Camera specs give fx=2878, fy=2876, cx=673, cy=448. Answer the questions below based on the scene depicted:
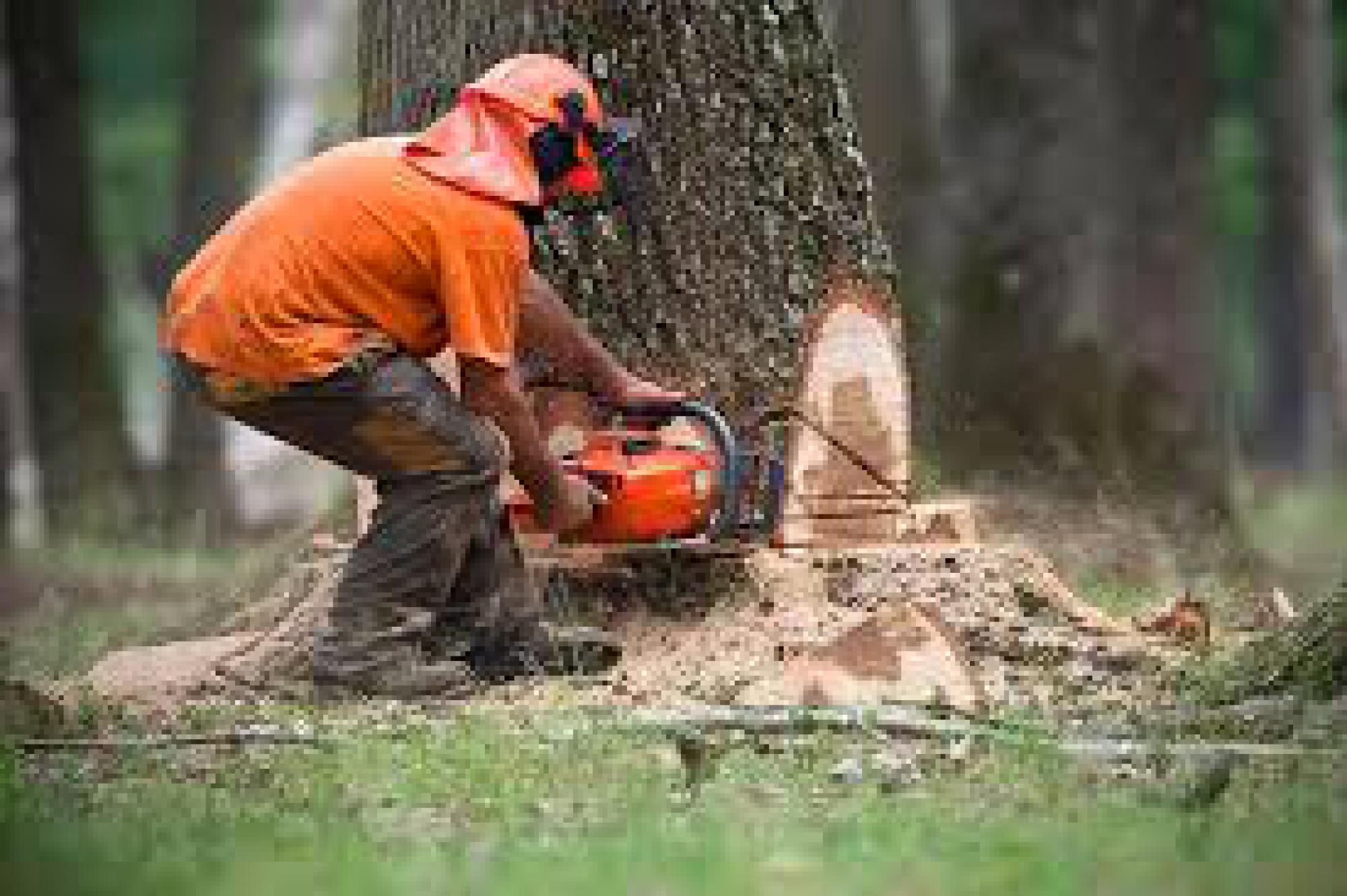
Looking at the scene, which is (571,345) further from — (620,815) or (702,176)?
(620,815)

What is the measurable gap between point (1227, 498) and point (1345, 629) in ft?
25.9

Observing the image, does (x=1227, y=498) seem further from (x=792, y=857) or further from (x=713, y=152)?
(x=792, y=857)

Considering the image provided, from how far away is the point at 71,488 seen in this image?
19.8 meters

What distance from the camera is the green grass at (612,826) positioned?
21.3ft

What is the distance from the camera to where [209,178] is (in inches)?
967

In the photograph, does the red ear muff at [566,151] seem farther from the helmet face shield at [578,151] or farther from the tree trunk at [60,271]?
the tree trunk at [60,271]

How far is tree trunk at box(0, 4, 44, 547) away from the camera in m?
17.9

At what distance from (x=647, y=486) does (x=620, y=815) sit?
6.73ft

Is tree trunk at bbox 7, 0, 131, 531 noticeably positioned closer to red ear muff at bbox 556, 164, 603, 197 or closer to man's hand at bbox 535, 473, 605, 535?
man's hand at bbox 535, 473, 605, 535

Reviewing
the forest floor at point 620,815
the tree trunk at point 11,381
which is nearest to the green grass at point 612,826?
the forest floor at point 620,815

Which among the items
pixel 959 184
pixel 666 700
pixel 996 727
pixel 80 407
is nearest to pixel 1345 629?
pixel 996 727

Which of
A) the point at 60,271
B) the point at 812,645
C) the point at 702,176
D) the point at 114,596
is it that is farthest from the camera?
the point at 60,271

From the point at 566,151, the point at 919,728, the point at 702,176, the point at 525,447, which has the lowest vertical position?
the point at 919,728

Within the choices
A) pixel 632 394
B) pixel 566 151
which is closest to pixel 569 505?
pixel 632 394
